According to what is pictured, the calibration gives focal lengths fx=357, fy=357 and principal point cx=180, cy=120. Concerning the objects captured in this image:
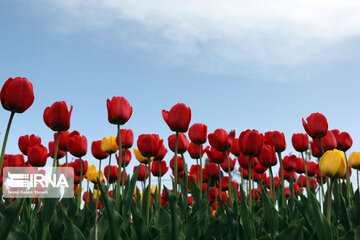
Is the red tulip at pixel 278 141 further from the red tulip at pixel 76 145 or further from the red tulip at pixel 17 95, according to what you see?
the red tulip at pixel 17 95

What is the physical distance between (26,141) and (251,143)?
8.65 ft

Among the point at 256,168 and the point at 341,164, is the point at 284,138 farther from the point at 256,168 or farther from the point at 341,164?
the point at 341,164

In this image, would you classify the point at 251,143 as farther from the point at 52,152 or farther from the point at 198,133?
the point at 52,152

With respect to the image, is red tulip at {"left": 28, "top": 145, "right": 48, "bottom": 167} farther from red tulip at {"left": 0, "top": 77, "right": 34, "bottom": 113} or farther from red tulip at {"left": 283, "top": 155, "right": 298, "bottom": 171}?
red tulip at {"left": 283, "top": 155, "right": 298, "bottom": 171}

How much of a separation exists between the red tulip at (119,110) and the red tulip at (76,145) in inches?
39.3

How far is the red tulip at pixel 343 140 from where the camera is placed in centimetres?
459

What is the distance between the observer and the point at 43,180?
4.09m

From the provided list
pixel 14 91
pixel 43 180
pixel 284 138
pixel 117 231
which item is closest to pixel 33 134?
pixel 43 180

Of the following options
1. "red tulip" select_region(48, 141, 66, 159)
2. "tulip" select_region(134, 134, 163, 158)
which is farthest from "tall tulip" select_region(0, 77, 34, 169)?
"red tulip" select_region(48, 141, 66, 159)

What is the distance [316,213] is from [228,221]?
1.02 metres

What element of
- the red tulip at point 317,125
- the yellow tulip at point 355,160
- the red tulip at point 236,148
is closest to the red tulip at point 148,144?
the red tulip at point 236,148

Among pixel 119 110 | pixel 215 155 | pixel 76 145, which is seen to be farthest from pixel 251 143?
pixel 76 145

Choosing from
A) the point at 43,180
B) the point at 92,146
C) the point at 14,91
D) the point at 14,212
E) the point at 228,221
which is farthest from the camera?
the point at 92,146

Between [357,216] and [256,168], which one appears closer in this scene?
[357,216]
